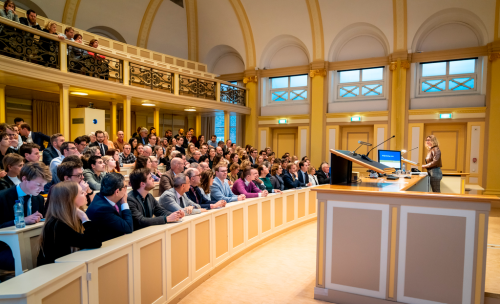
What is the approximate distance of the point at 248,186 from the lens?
5102 millimetres

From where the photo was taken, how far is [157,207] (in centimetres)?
318

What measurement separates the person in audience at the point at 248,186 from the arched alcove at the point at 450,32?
26.4 feet

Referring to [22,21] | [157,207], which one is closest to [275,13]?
[22,21]

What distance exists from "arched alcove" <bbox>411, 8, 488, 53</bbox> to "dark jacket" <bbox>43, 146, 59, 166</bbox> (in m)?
10.3

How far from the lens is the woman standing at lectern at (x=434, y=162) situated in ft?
18.9

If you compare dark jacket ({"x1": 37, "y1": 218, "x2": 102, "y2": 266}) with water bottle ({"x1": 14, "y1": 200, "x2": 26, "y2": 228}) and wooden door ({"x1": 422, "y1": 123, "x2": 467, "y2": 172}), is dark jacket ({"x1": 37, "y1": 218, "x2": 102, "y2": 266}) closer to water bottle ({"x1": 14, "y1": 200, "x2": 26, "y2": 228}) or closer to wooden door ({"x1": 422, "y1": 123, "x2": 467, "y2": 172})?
water bottle ({"x1": 14, "y1": 200, "x2": 26, "y2": 228})

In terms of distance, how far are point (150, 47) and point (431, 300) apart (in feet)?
42.2

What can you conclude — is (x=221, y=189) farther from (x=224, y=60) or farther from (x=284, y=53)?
(x=224, y=60)

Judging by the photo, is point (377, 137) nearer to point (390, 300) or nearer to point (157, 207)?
point (390, 300)

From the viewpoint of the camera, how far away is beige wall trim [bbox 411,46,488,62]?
9.16 m

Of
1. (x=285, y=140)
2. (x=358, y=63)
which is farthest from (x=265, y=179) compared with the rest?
(x=358, y=63)

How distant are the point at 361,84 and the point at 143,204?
31.7ft

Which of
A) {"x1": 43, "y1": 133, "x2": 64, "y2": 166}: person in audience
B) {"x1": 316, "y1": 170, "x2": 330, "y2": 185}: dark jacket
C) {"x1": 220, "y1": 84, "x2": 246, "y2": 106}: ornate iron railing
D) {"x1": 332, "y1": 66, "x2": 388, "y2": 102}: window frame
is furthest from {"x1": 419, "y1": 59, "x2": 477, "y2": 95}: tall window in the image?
{"x1": 43, "y1": 133, "x2": 64, "y2": 166}: person in audience

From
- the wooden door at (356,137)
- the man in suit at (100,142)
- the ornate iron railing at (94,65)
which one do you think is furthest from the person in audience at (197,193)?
the wooden door at (356,137)
